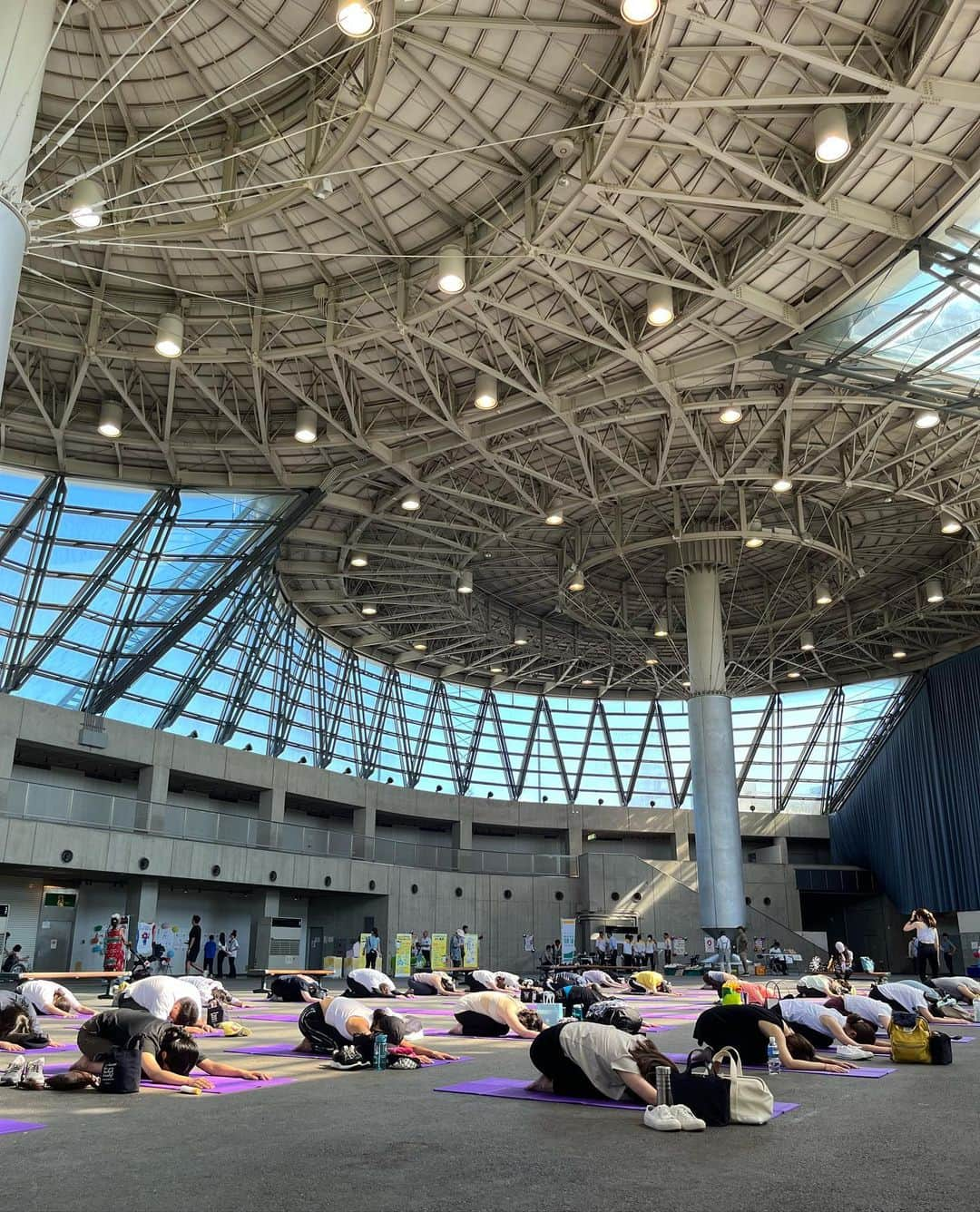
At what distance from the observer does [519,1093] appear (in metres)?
10.8

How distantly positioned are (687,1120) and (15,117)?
1315 centimetres

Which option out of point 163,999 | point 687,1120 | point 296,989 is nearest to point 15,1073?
point 163,999

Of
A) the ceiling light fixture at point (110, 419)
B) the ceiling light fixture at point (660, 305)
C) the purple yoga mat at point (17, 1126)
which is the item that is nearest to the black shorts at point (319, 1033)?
the purple yoga mat at point (17, 1126)

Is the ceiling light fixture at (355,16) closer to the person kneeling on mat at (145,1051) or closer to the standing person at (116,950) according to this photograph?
the person kneeling on mat at (145,1051)

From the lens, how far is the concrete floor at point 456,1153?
633 centimetres

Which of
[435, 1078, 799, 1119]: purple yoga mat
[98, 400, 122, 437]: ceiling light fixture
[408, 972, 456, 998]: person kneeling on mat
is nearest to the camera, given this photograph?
[435, 1078, 799, 1119]: purple yoga mat

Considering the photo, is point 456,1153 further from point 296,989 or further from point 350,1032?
point 296,989

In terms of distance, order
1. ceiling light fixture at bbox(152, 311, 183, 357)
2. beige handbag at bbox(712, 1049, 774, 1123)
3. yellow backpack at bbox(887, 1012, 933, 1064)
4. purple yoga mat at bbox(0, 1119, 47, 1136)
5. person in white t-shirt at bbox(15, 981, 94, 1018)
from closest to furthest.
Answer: purple yoga mat at bbox(0, 1119, 47, 1136) → beige handbag at bbox(712, 1049, 774, 1123) → yellow backpack at bbox(887, 1012, 933, 1064) → person in white t-shirt at bbox(15, 981, 94, 1018) → ceiling light fixture at bbox(152, 311, 183, 357)

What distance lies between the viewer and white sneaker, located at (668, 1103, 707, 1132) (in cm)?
864

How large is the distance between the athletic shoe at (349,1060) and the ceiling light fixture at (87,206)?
13925mm

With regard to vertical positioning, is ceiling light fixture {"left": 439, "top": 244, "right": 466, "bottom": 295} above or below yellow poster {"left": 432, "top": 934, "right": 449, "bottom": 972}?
above

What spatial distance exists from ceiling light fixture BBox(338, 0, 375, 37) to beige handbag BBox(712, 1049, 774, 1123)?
15500mm

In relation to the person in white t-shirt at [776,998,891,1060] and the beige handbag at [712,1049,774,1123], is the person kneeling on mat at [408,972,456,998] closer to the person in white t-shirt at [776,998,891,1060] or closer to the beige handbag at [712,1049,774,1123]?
the person in white t-shirt at [776,998,891,1060]

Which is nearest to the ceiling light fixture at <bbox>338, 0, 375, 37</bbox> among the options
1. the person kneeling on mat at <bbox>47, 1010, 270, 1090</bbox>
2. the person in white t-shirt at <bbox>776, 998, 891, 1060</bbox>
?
the person kneeling on mat at <bbox>47, 1010, 270, 1090</bbox>
